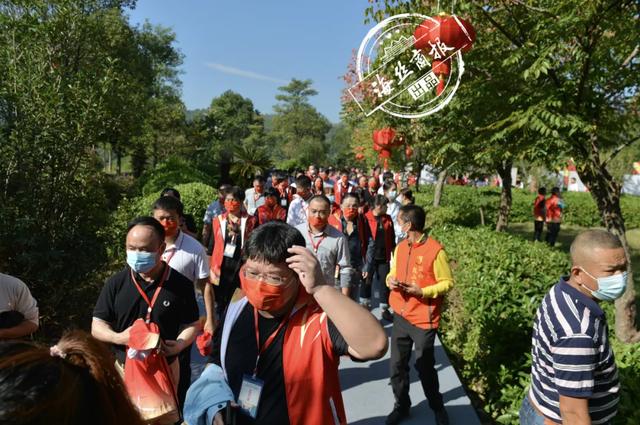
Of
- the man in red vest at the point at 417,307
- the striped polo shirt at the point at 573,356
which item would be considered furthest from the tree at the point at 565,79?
the striped polo shirt at the point at 573,356

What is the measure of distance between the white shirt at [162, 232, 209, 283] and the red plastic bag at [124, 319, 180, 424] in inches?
47.1

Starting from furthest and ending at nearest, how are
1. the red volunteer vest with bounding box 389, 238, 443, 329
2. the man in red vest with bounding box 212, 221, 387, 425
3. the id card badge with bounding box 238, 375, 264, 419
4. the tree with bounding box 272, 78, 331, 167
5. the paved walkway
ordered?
the tree with bounding box 272, 78, 331, 167 → the paved walkway → the red volunteer vest with bounding box 389, 238, 443, 329 → the id card badge with bounding box 238, 375, 264, 419 → the man in red vest with bounding box 212, 221, 387, 425

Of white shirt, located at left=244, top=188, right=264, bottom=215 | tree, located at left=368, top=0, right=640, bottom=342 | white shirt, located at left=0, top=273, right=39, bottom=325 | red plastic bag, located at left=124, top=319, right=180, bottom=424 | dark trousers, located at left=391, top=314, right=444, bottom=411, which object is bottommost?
dark trousers, located at left=391, top=314, right=444, bottom=411

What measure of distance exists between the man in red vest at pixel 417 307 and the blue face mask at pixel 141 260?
207 centimetres

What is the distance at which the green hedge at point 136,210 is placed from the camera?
20.0ft

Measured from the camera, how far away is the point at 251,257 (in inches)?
81.5

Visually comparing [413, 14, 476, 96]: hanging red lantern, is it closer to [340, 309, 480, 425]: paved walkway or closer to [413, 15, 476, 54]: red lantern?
[413, 15, 476, 54]: red lantern

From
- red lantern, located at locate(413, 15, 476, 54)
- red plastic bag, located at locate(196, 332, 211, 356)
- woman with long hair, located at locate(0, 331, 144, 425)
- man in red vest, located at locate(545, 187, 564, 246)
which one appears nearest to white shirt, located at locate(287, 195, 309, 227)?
red lantern, located at locate(413, 15, 476, 54)

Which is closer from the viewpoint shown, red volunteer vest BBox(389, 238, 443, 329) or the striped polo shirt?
the striped polo shirt

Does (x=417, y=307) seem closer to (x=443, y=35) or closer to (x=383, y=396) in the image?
(x=383, y=396)

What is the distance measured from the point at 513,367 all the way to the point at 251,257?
3.03 metres

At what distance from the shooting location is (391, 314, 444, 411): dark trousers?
385 cm

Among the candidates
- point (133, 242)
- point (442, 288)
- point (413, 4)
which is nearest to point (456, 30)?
point (413, 4)

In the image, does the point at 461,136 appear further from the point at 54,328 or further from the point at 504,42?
the point at 54,328
